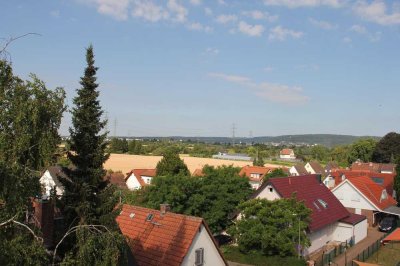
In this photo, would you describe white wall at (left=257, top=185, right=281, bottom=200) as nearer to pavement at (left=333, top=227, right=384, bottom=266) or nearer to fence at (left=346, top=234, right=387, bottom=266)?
pavement at (left=333, top=227, right=384, bottom=266)

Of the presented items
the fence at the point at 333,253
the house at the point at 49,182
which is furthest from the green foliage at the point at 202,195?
the house at the point at 49,182

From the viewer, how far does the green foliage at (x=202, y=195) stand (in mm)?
33872

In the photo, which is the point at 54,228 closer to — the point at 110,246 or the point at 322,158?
the point at 110,246

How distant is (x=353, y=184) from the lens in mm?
47875

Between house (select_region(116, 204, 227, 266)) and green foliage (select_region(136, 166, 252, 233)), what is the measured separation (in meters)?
8.23

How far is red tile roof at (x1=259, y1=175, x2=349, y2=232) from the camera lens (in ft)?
116

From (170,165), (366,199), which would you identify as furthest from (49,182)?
(170,165)

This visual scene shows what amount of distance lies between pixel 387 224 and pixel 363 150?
80.7 meters

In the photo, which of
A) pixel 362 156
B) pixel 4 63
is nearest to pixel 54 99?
pixel 4 63

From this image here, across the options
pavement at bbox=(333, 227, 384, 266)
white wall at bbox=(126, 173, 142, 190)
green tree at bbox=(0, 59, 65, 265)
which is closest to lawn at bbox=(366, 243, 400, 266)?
pavement at bbox=(333, 227, 384, 266)

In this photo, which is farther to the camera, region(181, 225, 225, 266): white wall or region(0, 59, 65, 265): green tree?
region(181, 225, 225, 266): white wall

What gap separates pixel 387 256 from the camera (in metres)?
34.0

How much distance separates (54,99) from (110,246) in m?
4.10

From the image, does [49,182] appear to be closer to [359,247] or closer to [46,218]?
[46,218]
